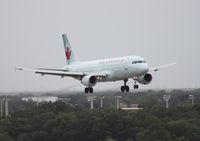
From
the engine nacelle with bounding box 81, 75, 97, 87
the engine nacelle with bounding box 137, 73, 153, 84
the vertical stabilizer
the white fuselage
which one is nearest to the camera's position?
the white fuselage

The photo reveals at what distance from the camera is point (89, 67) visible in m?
164

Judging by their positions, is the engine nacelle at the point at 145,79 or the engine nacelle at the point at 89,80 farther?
the engine nacelle at the point at 145,79

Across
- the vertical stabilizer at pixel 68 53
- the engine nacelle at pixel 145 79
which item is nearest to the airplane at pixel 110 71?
the engine nacelle at pixel 145 79

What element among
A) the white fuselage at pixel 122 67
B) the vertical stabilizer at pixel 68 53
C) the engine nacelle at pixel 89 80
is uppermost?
the vertical stabilizer at pixel 68 53

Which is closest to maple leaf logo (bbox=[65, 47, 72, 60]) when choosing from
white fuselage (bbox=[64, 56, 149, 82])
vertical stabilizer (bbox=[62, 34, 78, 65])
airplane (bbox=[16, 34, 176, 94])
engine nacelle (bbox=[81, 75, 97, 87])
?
vertical stabilizer (bbox=[62, 34, 78, 65])

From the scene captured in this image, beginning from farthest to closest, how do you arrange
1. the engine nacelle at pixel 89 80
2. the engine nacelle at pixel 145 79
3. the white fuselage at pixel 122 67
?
the engine nacelle at pixel 145 79 → the engine nacelle at pixel 89 80 → the white fuselage at pixel 122 67

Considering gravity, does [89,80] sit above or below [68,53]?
below

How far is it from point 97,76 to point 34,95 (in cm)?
3495

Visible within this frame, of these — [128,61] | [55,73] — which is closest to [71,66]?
[55,73]

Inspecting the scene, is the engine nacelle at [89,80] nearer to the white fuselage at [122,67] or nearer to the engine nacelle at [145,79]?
the white fuselage at [122,67]

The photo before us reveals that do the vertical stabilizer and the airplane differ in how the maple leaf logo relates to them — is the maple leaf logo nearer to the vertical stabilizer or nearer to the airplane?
the vertical stabilizer

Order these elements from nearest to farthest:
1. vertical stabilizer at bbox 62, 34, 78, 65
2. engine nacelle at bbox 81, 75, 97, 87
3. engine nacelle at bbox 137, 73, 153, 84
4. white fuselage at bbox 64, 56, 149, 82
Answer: white fuselage at bbox 64, 56, 149, 82, engine nacelle at bbox 81, 75, 97, 87, engine nacelle at bbox 137, 73, 153, 84, vertical stabilizer at bbox 62, 34, 78, 65

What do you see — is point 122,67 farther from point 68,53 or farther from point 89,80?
point 68,53

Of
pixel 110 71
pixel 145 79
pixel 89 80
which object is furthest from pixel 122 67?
pixel 89 80
